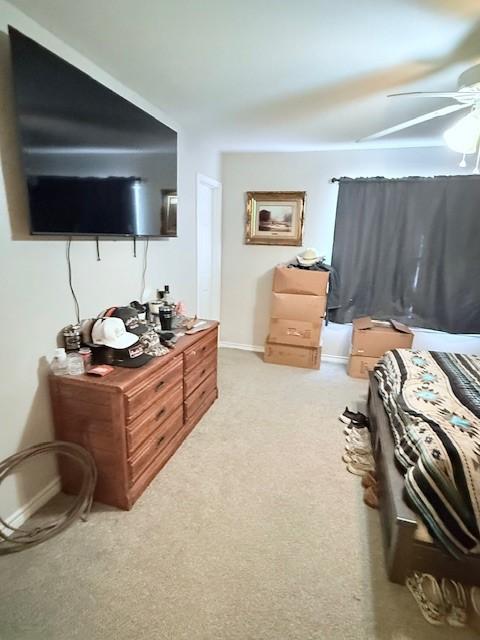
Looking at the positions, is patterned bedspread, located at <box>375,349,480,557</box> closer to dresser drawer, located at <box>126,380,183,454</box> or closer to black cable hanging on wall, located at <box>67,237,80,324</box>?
dresser drawer, located at <box>126,380,183,454</box>

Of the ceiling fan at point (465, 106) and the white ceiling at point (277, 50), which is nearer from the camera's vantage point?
the white ceiling at point (277, 50)

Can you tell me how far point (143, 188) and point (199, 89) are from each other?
711 millimetres

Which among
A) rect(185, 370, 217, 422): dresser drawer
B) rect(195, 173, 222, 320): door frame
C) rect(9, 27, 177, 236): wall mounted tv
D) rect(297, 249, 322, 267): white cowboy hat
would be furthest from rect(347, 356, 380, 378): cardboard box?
rect(9, 27, 177, 236): wall mounted tv

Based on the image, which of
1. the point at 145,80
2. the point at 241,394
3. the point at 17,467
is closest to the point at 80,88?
the point at 145,80

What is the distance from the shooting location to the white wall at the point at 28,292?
Result: 1448 millimetres

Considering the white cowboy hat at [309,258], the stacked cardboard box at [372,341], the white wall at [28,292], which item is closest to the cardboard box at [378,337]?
the stacked cardboard box at [372,341]

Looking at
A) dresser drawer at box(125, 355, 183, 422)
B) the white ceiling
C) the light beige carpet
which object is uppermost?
the white ceiling

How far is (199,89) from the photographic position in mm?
2092

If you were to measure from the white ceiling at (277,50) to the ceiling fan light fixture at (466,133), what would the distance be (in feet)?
0.90

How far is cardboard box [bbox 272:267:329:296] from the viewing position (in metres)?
3.46

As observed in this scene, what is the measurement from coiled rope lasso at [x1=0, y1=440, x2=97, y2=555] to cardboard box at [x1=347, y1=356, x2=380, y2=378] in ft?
8.65

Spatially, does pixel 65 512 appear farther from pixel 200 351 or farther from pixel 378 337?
pixel 378 337

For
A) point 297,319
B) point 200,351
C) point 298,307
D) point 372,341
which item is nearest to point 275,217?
point 298,307

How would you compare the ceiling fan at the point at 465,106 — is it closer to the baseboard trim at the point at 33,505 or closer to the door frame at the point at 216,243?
the door frame at the point at 216,243
